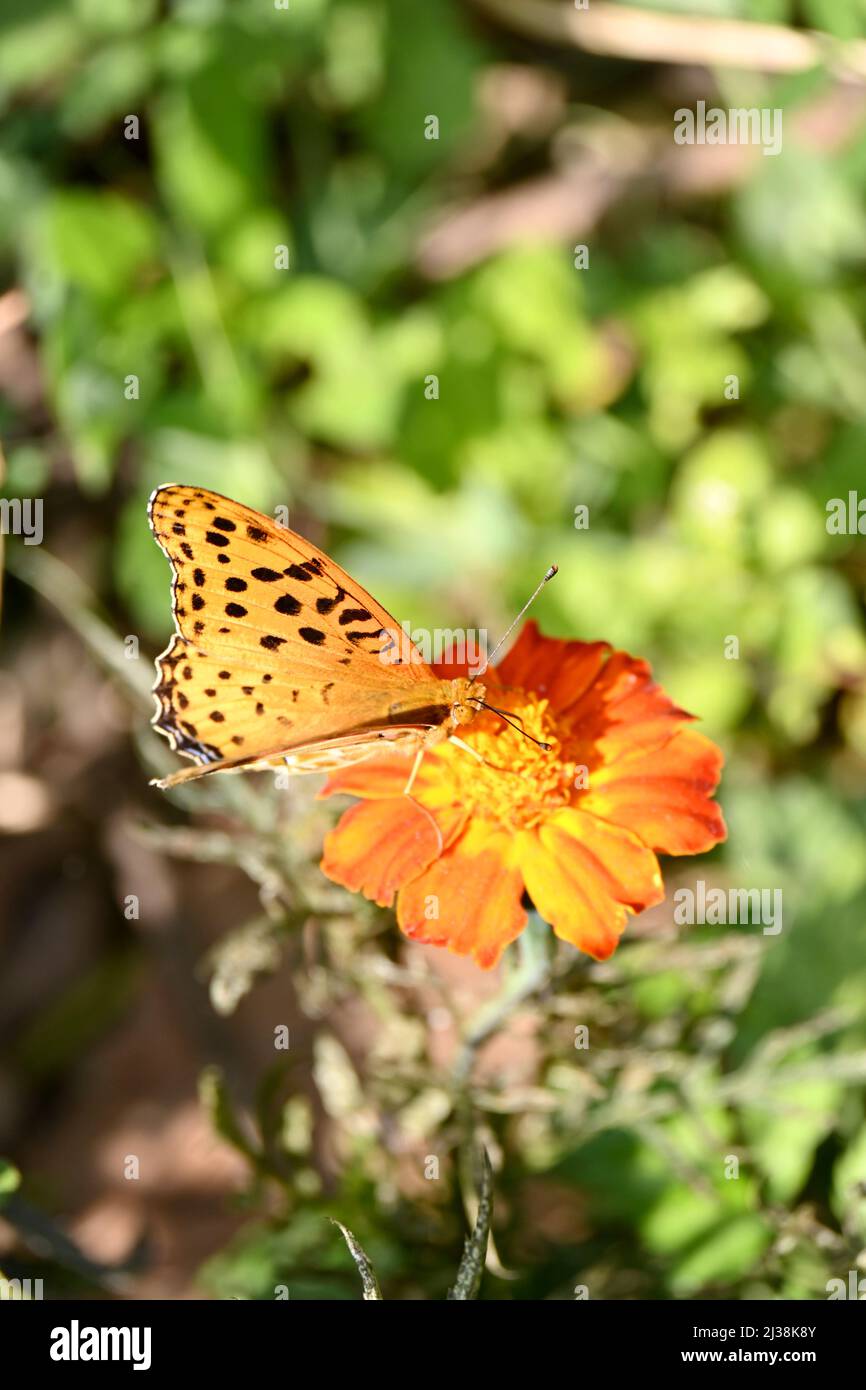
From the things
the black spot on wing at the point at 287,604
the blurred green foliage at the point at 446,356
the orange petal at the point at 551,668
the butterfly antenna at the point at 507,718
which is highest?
the blurred green foliage at the point at 446,356

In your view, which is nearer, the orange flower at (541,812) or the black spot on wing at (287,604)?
the orange flower at (541,812)

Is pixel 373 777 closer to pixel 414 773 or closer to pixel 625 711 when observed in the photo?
pixel 414 773

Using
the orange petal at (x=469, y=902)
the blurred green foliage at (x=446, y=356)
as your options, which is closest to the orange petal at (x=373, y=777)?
the orange petal at (x=469, y=902)

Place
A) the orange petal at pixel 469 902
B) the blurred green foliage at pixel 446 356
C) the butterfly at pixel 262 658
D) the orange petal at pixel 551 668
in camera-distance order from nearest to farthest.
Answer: the orange petal at pixel 469 902 < the butterfly at pixel 262 658 < the orange petal at pixel 551 668 < the blurred green foliage at pixel 446 356

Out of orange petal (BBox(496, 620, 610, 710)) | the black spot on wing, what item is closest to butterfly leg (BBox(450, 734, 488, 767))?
orange petal (BBox(496, 620, 610, 710))

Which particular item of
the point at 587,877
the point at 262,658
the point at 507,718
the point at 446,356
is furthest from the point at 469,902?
the point at 446,356

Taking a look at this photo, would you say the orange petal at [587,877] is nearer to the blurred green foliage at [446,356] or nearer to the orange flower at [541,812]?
the orange flower at [541,812]

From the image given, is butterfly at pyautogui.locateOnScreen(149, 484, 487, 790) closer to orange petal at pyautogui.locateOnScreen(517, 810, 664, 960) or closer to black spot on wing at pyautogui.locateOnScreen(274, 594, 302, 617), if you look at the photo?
black spot on wing at pyautogui.locateOnScreen(274, 594, 302, 617)
